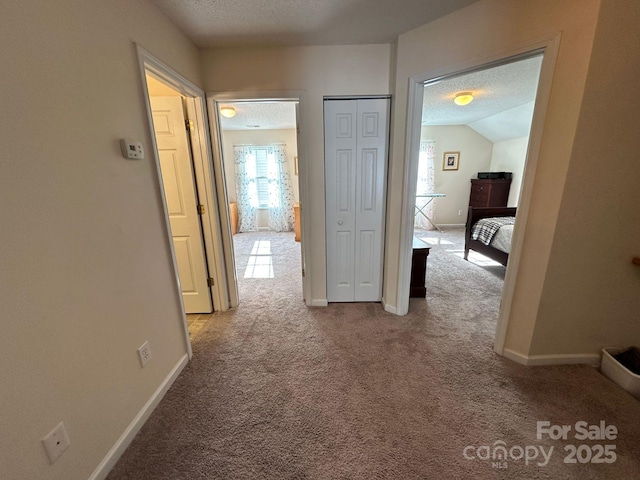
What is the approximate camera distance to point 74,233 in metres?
1.02

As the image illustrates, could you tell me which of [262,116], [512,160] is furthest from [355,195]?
[512,160]

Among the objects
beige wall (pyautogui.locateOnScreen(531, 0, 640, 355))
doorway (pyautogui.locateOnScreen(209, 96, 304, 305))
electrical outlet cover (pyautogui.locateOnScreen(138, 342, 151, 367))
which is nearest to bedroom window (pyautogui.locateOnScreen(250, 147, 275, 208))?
doorway (pyautogui.locateOnScreen(209, 96, 304, 305))

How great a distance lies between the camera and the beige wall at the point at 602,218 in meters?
1.26

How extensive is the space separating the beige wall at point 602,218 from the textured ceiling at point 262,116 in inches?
112

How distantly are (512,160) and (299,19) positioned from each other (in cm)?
551

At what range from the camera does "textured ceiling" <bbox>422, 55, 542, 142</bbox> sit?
287 centimetres

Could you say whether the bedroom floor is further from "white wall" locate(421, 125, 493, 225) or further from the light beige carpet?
"white wall" locate(421, 125, 493, 225)

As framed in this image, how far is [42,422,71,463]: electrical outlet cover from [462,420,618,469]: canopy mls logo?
1684 mm

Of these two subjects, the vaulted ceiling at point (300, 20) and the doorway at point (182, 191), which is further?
the doorway at point (182, 191)

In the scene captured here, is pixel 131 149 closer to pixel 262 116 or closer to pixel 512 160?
pixel 262 116

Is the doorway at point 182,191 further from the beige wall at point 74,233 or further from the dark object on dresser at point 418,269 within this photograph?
the dark object on dresser at point 418,269

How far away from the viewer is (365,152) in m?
2.22

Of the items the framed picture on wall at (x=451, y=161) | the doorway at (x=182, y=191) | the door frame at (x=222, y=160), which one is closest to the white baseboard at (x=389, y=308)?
the door frame at (x=222, y=160)

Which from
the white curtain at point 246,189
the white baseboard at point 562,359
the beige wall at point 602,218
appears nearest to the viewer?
the beige wall at point 602,218
